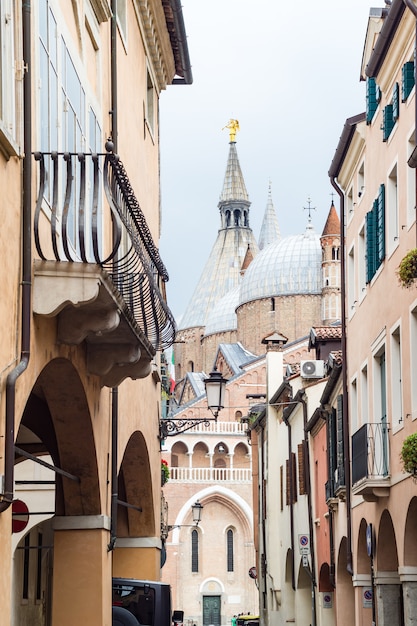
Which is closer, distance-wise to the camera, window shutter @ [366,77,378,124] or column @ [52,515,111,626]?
column @ [52,515,111,626]

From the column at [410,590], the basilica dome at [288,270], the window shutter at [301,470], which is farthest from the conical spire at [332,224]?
the column at [410,590]

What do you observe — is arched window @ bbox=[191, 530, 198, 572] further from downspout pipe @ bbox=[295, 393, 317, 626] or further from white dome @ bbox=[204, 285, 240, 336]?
downspout pipe @ bbox=[295, 393, 317, 626]

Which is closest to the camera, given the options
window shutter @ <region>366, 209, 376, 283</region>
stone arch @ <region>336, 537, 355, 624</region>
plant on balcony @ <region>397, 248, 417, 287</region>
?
plant on balcony @ <region>397, 248, 417, 287</region>

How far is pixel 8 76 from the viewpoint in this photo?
25.5 ft

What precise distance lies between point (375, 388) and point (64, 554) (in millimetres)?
7905

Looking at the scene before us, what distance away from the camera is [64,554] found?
12211mm

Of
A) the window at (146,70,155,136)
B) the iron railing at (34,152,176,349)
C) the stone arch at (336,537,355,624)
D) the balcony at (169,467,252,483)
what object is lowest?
the stone arch at (336,537,355,624)

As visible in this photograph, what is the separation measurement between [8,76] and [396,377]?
33.9 ft

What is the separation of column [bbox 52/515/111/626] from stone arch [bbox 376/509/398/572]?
294 inches

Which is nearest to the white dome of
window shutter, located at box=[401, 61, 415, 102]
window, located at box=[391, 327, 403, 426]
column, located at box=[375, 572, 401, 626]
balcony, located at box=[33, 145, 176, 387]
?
column, located at box=[375, 572, 401, 626]

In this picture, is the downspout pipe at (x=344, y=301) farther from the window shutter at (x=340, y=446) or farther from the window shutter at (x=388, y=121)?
the window shutter at (x=388, y=121)

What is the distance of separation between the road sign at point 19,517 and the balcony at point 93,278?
598cm

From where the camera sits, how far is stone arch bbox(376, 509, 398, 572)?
1892 cm

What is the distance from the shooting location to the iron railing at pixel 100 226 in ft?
27.5
